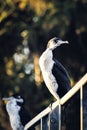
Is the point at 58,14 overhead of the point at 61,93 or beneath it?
overhead

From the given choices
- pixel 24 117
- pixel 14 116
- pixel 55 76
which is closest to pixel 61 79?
pixel 55 76

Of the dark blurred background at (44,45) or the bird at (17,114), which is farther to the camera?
the dark blurred background at (44,45)

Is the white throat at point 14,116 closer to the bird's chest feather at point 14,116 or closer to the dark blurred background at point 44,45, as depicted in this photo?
the bird's chest feather at point 14,116

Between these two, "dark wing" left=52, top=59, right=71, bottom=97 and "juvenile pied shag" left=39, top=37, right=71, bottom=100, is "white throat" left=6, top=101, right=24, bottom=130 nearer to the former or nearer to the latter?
"juvenile pied shag" left=39, top=37, right=71, bottom=100

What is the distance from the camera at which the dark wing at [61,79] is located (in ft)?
27.7

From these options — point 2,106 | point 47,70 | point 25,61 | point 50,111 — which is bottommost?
point 50,111

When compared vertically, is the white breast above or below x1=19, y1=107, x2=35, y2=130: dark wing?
below

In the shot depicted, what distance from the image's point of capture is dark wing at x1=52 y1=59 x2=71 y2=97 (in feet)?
27.7

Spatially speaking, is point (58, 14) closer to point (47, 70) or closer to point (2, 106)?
point (2, 106)

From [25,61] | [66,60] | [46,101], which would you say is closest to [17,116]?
[46,101]

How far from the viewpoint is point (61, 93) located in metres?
8.52

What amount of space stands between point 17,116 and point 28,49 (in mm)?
12453

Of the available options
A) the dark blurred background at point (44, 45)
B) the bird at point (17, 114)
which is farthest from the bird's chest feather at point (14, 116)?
the dark blurred background at point (44, 45)

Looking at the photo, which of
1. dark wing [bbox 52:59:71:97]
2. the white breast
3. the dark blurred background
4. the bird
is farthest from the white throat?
the dark blurred background
